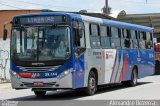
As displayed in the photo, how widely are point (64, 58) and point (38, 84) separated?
4.10ft

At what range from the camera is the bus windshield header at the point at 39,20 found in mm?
17391

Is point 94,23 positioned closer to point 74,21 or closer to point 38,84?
point 74,21

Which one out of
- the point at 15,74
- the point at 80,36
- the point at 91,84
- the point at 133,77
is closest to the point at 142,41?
the point at 133,77

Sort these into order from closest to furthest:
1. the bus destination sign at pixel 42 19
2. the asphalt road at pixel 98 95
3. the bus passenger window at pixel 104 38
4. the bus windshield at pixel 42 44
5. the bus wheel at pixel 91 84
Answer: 1. the bus windshield at pixel 42 44
2. the bus destination sign at pixel 42 19
3. the asphalt road at pixel 98 95
4. the bus wheel at pixel 91 84
5. the bus passenger window at pixel 104 38

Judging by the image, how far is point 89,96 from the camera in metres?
18.4

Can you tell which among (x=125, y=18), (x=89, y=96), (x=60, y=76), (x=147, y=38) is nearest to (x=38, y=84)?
(x=60, y=76)

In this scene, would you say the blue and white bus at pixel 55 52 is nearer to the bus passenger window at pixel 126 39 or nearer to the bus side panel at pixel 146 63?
the bus passenger window at pixel 126 39

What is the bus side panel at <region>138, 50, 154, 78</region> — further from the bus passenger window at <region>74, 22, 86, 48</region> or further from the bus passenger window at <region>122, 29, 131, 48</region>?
the bus passenger window at <region>74, 22, 86, 48</region>

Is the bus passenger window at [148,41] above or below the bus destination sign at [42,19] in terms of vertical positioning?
below

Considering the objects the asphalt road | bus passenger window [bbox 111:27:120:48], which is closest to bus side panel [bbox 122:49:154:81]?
bus passenger window [bbox 111:27:120:48]

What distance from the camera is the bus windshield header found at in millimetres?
17391

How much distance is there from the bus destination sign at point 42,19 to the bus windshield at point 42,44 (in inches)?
8.6

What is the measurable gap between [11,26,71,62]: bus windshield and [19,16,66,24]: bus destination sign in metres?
0.22

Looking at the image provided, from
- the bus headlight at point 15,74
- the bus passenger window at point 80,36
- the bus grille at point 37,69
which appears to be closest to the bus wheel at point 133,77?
the bus passenger window at point 80,36
